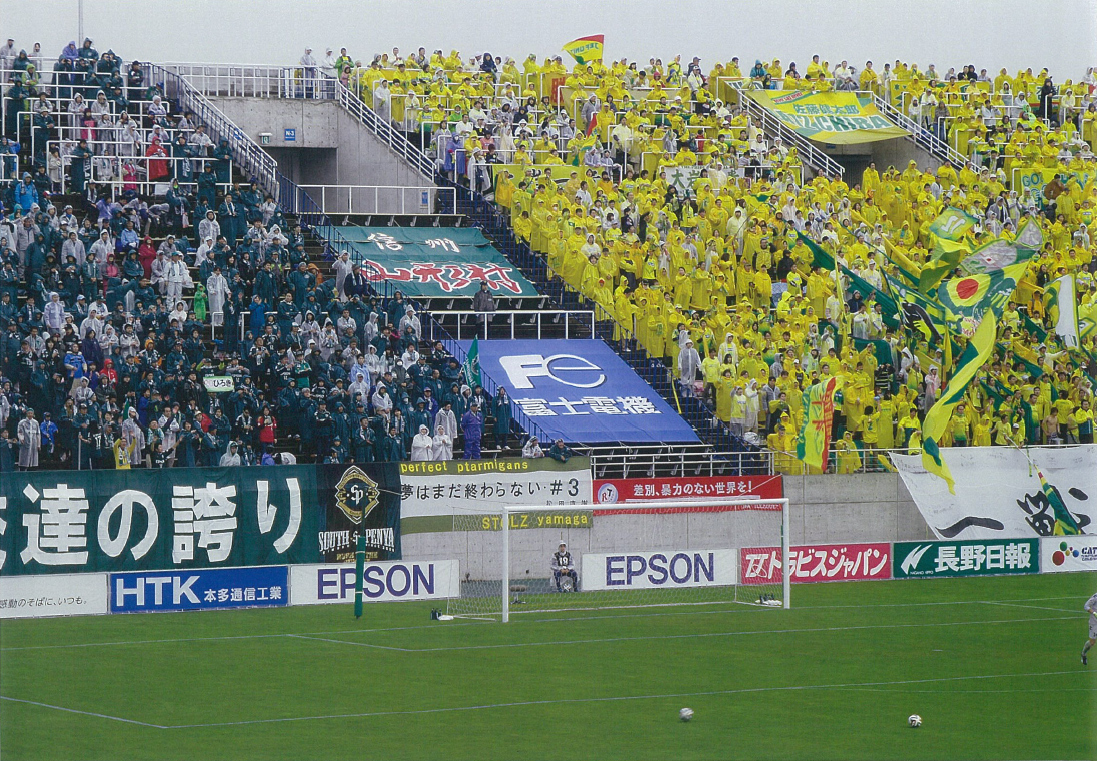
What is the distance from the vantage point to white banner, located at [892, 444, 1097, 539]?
36812 millimetres

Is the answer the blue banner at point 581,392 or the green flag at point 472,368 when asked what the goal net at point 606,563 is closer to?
the blue banner at point 581,392

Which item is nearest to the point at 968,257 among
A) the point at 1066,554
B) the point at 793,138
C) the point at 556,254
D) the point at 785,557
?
the point at 1066,554

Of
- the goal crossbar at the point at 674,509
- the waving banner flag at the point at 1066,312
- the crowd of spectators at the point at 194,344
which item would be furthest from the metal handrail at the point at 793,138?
the goal crossbar at the point at 674,509

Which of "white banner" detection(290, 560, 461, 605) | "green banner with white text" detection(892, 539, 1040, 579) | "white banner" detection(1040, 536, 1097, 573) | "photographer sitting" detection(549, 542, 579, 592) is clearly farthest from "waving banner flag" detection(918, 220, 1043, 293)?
"white banner" detection(290, 560, 461, 605)

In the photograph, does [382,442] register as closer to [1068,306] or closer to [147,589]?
[147,589]

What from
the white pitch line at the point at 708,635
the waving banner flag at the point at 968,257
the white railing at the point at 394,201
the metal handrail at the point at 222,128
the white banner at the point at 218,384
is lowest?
the white pitch line at the point at 708,635

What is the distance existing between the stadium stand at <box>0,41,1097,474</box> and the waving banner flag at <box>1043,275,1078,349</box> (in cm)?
47

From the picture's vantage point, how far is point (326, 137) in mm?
47875

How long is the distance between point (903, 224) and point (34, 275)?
74.7 feet

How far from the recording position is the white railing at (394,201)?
46.1 m

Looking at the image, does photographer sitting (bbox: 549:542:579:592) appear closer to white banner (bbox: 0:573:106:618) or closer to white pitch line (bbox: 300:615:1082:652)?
white pitch line (bbox: 300:615:1082:652)

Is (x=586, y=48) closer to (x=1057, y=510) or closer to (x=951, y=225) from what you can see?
(x=951, y=225)

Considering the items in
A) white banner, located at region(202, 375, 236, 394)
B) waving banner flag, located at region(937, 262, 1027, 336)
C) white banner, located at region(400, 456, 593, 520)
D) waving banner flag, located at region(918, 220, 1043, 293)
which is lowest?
white banner, located at region(400, 456, 593, 520)

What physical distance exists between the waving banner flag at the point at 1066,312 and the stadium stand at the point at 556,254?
47cm
